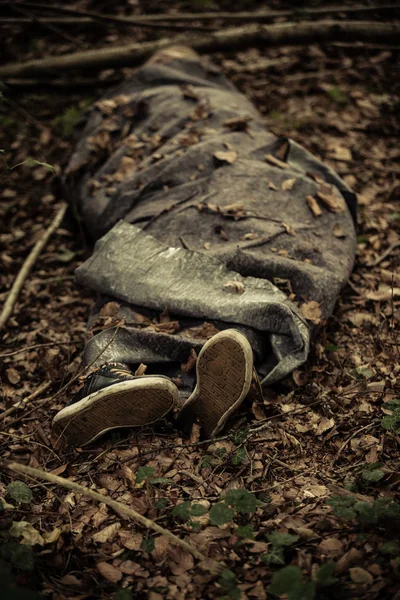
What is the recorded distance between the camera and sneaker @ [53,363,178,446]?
2.32 meters

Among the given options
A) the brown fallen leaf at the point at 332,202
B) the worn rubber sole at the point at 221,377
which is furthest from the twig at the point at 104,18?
the worn rubber sole at the point at 221,377

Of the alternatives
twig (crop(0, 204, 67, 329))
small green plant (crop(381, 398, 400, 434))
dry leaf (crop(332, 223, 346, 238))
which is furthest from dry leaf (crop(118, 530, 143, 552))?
dry leaf (crop(332, 223, 346, 238))

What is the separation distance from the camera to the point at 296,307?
109 inches

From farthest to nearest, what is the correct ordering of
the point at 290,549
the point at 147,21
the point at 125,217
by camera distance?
the point at 147,21, the point at 125,217, the point at 290,549

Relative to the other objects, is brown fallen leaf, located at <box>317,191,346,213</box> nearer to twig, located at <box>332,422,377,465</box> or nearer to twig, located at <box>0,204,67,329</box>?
twig, located at <box>332,422,377,465</box>

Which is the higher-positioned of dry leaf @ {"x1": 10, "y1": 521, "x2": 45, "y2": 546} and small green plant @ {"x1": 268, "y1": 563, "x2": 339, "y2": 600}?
small green plant @ {"x1": 268, "y1": 563, "x2": 339, "y2": 600}

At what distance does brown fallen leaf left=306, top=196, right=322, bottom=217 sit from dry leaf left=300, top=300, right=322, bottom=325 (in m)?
0.68

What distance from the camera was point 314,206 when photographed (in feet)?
10.8

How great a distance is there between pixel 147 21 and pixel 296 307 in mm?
3875

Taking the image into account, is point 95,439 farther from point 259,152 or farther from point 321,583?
point 259,152

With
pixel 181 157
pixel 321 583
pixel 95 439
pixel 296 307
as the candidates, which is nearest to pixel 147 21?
pixel 181 157

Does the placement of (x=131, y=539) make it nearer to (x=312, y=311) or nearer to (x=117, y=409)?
(x=117, y=409)

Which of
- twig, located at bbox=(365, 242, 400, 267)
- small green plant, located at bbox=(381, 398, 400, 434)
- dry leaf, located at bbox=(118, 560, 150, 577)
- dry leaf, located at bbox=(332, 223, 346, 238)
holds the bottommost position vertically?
dry leaf, located at bbox=(118, 560, 150, 577)

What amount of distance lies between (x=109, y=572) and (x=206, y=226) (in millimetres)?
1899
